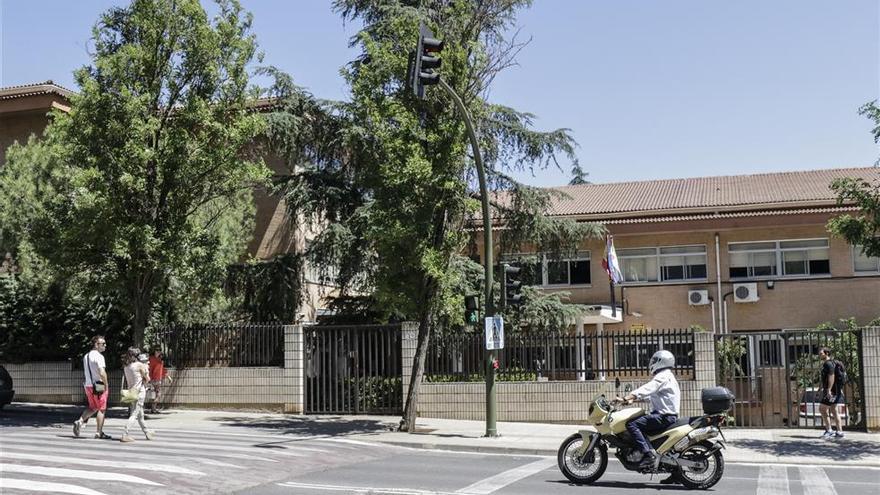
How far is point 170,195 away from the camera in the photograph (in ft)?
66.6

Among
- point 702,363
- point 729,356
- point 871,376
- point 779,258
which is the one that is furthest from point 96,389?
point 779,258

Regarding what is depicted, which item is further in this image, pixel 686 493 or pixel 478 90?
pixel 478 90

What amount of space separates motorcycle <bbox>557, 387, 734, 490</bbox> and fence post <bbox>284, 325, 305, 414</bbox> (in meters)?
11.2

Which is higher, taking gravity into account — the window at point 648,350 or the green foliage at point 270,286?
the green foliage at point 270,286

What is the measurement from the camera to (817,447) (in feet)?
55.0

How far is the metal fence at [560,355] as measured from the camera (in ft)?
66.4

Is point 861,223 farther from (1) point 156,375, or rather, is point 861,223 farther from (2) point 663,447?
(1) point 156,375

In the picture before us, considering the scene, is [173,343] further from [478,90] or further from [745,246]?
[745,246]

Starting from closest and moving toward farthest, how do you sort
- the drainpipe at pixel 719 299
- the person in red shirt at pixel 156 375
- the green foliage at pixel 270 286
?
the person in red shirt at pixel 156 375
the green foliage at pixel 270 286
the drainpipe at pixel 719 299

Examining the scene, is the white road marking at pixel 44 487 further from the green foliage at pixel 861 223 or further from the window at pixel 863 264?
the window at pixel 863 264

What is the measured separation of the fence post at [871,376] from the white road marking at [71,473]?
14.7 m

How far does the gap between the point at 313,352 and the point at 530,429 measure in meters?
5.94

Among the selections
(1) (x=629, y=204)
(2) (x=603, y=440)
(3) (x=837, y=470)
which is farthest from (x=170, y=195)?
(1) (x=629, y=204)

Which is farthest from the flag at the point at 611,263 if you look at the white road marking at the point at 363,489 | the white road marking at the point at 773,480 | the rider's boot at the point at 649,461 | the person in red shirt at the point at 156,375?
the white road marking at the point at 363,489
